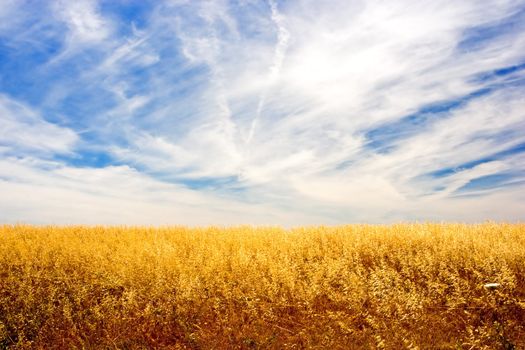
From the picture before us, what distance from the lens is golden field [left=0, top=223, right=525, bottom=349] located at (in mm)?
7848

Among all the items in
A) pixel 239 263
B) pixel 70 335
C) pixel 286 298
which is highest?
pixel 239 263

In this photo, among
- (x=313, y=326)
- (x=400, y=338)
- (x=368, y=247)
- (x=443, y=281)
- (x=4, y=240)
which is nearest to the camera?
(x=400, y=338)

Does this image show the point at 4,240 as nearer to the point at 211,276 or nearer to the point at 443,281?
the point at 211,276

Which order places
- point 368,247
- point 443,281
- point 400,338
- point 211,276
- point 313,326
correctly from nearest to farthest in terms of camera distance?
point 400,338 → point 313,326 → point 443,281 → point 211,276 → point 368,247

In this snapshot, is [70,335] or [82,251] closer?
[70,335]

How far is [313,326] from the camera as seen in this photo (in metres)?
7.97

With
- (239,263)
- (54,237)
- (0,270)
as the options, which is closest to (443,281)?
(239,263)

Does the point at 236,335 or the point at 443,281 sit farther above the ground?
the point at 443,281

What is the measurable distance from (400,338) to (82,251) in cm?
1009

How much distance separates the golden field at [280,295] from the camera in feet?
25.7

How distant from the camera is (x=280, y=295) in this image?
913cm

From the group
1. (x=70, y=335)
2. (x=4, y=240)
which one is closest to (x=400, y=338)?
(x=70, y=335)

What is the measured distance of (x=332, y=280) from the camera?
31.2 feet

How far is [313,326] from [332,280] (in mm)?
1747
